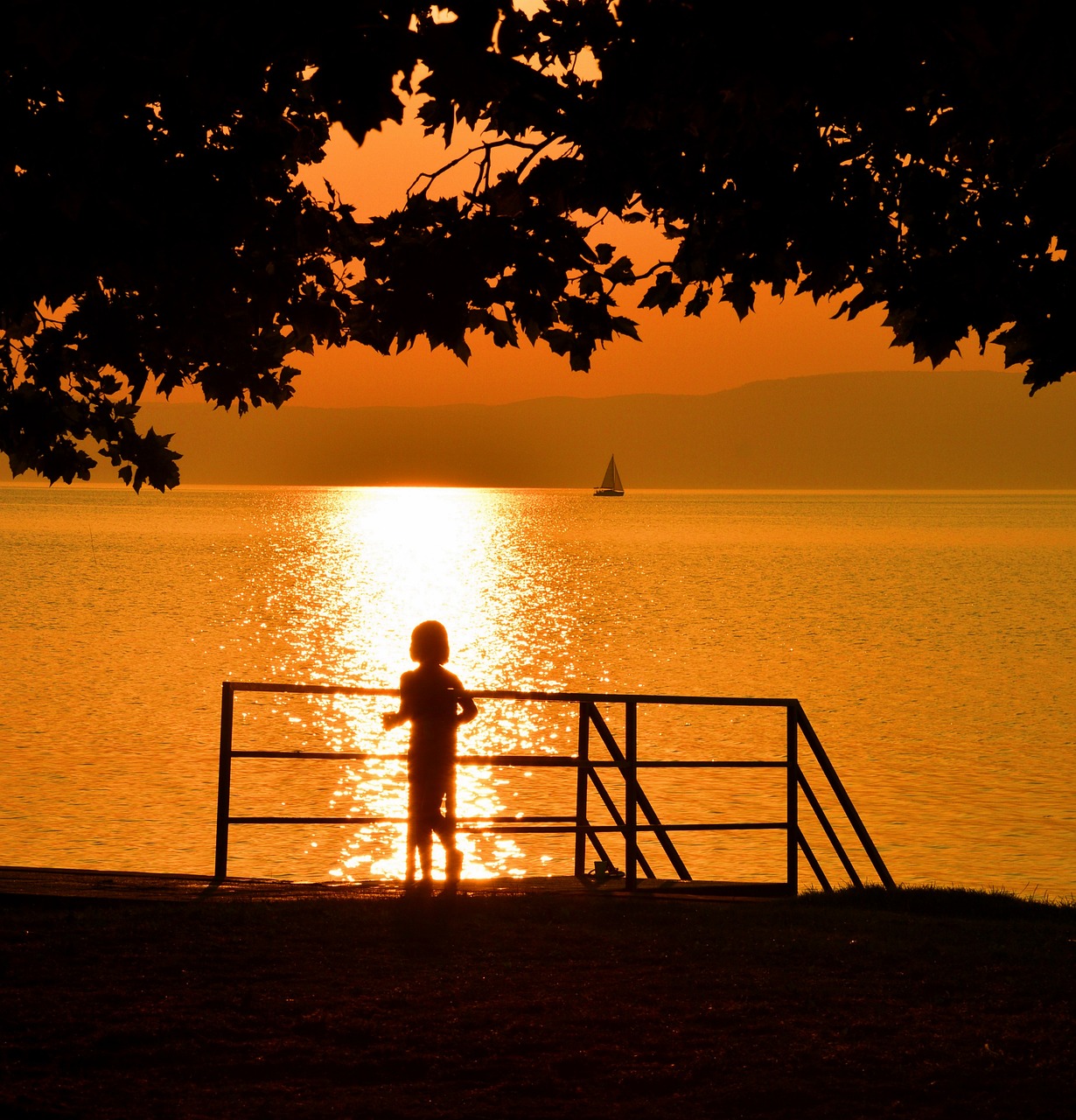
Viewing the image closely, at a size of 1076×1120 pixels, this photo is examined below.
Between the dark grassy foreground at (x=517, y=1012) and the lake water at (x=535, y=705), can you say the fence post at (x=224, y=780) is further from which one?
the lake water at (x=535, y=705)

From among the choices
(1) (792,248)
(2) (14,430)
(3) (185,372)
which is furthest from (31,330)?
(1) (792,248)

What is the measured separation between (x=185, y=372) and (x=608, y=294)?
3927 millimetres

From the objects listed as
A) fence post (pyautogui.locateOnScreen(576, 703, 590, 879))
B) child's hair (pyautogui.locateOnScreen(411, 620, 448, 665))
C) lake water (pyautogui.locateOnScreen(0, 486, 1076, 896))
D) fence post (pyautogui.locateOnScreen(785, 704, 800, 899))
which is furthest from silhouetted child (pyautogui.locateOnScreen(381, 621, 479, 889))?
lake water (pyautogui.locateOnScreen(0, 486, 1076, 896))

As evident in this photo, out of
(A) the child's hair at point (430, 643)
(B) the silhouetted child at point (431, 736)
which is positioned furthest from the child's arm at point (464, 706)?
(A) the child's hair at point (430, 643)

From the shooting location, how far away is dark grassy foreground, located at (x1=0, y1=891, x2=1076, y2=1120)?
5.11 metres

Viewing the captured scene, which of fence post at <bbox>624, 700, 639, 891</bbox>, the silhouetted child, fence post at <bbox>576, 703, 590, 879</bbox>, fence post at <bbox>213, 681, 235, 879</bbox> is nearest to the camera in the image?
the silhouetted child

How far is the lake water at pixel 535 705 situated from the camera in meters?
21.4

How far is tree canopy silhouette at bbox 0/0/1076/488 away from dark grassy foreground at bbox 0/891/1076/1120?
9.42 ft

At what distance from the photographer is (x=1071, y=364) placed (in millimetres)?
6645

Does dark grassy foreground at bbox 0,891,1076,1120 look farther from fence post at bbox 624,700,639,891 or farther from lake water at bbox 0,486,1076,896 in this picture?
lake water at bbox 0,486,1076,896

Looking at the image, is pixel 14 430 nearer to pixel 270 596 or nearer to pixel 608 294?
pixel 608 294

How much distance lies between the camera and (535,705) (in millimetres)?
36312

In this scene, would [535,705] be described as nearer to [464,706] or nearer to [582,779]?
[582,779]

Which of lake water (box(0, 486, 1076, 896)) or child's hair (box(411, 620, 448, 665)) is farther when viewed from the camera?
lake water (box(0, 486, 1076, 896))
